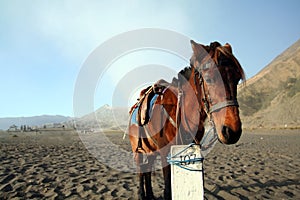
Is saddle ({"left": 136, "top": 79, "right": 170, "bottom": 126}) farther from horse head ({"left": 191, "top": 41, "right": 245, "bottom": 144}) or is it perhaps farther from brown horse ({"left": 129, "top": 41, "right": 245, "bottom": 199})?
horse head ({"left": 191, "top": 41, "right": 245, "bottom": 144})

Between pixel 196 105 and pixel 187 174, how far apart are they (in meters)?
0.84

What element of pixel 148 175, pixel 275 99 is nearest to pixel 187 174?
pixel 148 175

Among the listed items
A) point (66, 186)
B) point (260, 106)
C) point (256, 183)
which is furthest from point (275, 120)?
point (66, 186)

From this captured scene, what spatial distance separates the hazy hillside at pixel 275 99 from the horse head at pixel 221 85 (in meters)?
37.7

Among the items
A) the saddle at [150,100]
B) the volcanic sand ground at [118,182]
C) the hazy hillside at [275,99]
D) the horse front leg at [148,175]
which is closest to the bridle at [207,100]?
the saddle at [150,100]

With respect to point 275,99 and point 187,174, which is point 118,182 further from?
point 275,99

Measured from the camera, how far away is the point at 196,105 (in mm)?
2660

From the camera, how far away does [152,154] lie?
3.57 metres

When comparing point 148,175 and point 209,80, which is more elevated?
point 209,80

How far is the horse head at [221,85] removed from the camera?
2.03m

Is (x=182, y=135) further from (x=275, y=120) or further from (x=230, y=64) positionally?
(x=275, y=120)

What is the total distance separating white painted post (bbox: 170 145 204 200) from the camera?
7.09ft

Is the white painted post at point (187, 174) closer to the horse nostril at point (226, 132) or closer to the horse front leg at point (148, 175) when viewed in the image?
the horse nostril at point (226, 132)

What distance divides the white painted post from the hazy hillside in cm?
3805
